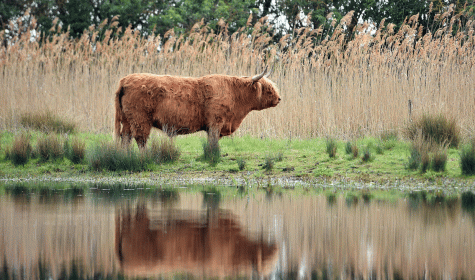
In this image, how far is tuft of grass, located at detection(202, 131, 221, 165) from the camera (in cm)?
852

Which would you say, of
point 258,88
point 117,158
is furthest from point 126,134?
point 258,88

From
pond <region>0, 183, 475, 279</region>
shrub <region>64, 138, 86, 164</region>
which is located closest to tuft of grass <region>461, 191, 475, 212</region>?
pond <region>0, 183, 475, 279</region>

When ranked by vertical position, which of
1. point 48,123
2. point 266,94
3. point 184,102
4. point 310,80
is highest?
point 310,80

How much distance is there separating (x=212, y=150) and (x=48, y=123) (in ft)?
15.8

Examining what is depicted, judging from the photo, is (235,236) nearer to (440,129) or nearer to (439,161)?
(439,161)

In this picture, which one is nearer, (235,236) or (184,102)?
(235,236)

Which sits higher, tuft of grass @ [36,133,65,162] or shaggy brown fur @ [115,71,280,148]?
shaggy brown fur @ [115,71,280,148]

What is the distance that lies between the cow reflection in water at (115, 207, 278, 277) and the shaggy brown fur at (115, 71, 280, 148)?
3.92 meters

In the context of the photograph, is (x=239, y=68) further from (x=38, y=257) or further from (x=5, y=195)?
(x=38, y=257)

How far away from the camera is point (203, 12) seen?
20781 millimetres

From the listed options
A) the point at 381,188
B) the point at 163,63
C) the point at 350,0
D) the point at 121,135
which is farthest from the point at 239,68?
the point at 350,0

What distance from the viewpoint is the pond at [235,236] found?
3.02 m

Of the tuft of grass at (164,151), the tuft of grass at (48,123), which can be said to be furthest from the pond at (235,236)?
the tuft of grass at (48,123)

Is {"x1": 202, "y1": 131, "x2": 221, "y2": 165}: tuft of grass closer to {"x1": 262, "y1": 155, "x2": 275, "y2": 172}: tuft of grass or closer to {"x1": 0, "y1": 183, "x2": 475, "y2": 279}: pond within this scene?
{"x1": 262, "y1": 155, "x2": 275, "y2": 172}: tuft of grass
